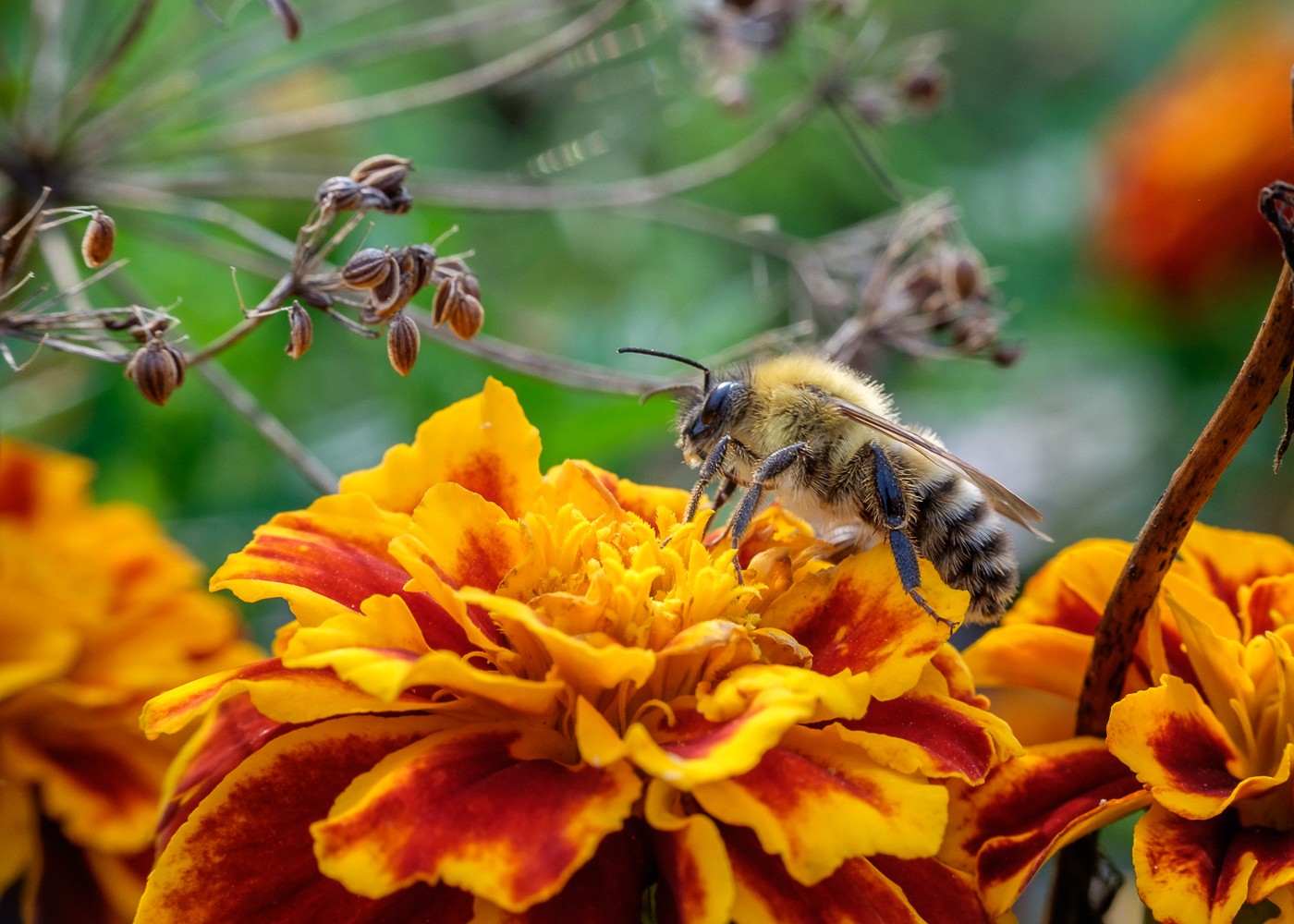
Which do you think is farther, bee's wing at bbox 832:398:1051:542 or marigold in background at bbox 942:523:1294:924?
bee's wing at bbox 832:398:1051:542

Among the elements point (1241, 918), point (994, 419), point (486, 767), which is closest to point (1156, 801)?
point (1241, 918)

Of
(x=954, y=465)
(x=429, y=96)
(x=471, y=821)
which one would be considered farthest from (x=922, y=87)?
(x=471, y=821)

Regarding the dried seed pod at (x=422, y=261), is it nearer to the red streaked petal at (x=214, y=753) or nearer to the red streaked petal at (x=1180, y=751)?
the red streaked petal at (x=214, y=753)

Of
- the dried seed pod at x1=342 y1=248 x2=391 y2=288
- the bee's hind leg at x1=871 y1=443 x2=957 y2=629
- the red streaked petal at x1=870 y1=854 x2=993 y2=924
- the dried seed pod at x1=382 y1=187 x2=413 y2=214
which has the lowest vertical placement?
the red streaked petal at x1=870 y1=854 x2=993 y2=924

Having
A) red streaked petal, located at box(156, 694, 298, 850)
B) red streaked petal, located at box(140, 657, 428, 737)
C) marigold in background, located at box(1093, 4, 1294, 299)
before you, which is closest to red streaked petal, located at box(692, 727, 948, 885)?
red streaked petal, located at box(140, 657, 428, 737)

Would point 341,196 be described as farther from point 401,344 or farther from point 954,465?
point 954,465

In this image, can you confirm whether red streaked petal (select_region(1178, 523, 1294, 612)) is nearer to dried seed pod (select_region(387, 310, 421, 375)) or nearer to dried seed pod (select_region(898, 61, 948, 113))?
dried seed pod (select_region(387, 310, 421, 375))

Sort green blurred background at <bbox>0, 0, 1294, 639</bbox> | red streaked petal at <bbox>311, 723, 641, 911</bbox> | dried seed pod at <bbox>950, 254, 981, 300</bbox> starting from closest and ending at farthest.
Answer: red streaked petal at <bbox>311, 723, 641, 911</bbox>
dried seed pod at <bbox>950, 254, 981, 300</bbox>
green blurred background at <bbox>0, 0, 1294, 639</bbox>

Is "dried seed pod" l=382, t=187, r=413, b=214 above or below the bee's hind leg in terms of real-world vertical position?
above
